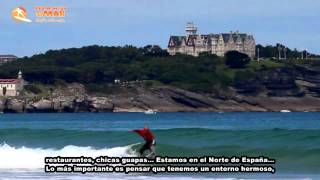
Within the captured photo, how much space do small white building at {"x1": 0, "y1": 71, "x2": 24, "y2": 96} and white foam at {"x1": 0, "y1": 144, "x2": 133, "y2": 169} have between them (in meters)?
148

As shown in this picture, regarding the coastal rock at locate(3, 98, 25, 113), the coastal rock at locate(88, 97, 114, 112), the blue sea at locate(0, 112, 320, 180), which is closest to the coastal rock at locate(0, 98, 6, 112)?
the coastal rock at locate(3, 98, 25, 113)

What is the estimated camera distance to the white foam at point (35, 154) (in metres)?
36.8

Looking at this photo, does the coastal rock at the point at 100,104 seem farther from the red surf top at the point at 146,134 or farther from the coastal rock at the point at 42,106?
the red surf top at the point at 146,134

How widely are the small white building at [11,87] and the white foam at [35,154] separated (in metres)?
148

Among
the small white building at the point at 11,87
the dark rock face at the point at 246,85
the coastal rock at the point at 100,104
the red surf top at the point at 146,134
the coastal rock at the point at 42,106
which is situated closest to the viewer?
the red surf top at the point at 146,134

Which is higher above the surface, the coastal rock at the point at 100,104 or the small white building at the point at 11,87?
the small white building at the point at 11,87

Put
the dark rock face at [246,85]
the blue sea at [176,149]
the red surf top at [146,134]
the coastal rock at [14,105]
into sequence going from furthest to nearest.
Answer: the dark rock face at [246,85]
the coastal rock at [14,105]
the blue sea at [176,149]
the red surf top at [146,134]

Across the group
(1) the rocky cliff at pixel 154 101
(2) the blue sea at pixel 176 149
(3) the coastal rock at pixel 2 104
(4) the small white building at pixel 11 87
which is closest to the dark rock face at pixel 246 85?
(1) the rocky cliff at pixel 154 101

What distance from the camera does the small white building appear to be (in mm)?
189375

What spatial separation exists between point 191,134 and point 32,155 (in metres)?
16.5

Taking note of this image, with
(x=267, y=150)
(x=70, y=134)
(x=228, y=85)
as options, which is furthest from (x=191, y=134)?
(x=228, y=85)

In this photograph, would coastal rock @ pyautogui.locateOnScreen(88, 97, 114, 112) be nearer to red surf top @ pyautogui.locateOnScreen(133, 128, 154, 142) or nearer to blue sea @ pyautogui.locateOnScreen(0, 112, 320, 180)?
blue sea @ pyautogui.locateOnScreen(0, 112, 320, 180)

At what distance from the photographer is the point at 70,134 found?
188ft

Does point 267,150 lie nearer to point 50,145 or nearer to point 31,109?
point 50,145
